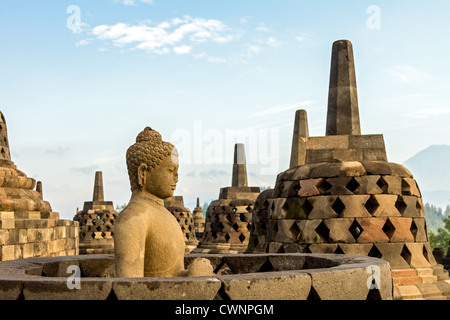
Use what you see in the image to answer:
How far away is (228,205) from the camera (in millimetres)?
16672

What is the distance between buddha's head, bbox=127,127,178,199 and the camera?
407cm

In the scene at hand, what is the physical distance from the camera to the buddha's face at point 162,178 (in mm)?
4078

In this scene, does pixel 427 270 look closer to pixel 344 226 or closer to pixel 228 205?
pixel 344 226

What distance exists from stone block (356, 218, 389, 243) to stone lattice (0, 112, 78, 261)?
18.6ft

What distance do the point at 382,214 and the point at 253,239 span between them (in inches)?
167

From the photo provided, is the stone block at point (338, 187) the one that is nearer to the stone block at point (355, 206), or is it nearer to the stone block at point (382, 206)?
the stone block at point (355, 206)

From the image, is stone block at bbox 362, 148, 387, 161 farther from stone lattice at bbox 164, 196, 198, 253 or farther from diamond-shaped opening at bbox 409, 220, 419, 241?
stone lattice at bbox 164, 196, 198, 253

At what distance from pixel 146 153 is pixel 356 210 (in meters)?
3.65

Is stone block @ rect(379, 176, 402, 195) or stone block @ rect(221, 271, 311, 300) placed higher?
stone block @ rect(379, 176, 402, 195)

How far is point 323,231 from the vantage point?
6891 millimetres

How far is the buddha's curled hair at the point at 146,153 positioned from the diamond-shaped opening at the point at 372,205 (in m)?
3.65

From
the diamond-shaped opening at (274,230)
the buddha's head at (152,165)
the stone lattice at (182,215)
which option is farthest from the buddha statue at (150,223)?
the stone lattice at (182,215)

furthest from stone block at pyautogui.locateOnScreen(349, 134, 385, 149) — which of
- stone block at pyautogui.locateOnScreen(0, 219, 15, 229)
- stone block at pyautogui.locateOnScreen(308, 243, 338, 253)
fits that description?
stone block at pyautogui.locateOnScreen(0, 219, 15, 229)

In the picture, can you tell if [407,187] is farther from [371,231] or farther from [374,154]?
[371,231]
